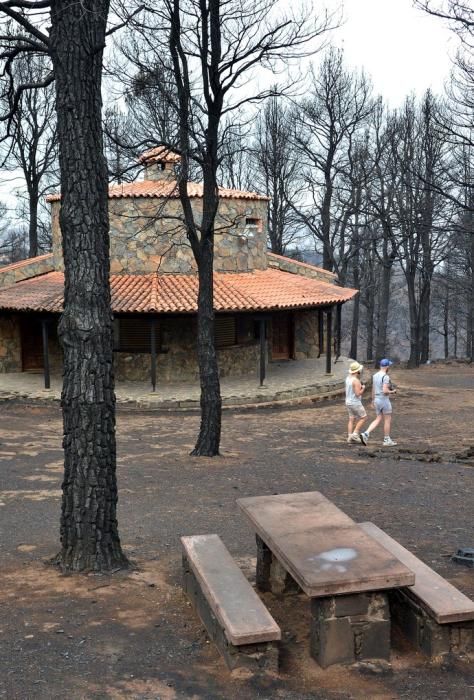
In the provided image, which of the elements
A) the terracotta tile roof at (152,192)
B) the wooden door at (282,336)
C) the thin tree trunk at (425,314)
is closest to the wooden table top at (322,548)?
the terracotta tile roof at (152,192)

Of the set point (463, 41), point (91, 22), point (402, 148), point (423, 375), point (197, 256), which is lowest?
point (423, 375)

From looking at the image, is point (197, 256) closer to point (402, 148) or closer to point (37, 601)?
point (37, 601)

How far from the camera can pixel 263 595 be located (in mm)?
5359

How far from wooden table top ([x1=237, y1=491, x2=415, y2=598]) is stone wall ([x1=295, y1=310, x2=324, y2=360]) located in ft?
62.0

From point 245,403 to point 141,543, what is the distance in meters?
10.7

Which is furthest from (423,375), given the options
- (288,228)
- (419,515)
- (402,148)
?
(419,515)

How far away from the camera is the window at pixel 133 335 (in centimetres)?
1941

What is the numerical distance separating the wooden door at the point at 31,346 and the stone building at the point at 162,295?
31mm

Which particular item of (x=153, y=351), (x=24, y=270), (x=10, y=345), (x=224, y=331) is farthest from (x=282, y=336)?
(x=10, y=345)

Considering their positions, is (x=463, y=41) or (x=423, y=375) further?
(x=423, y=375)

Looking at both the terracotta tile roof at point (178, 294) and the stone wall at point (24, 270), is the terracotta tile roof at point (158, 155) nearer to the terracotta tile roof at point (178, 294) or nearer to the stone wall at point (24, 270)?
the terracotta tile roof at point (178, 294)

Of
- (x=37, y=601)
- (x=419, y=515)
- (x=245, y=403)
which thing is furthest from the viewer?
(x=245, y=403)

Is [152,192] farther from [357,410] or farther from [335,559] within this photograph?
[335,559]

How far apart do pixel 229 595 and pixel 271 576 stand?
1.16 meters
